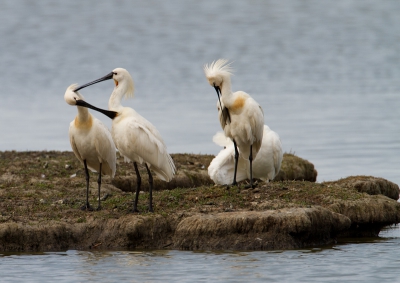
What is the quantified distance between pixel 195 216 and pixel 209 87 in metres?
25.5

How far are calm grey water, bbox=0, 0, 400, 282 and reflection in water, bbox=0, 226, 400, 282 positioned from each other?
0.09 feet

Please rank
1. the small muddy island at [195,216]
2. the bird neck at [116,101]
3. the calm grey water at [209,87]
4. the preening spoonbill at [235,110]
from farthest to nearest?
the preening spoonbill at [235,110], the bird neck at [116,101], the small muddy island at [195,216], the calm grey water at [209,87]

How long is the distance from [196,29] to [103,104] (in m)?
26.9

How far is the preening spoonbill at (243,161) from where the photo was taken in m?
16.3

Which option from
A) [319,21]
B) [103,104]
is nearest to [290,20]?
[319,21]

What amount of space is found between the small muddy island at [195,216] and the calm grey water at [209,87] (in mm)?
391

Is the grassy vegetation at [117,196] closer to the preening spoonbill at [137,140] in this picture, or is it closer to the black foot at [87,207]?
the black foot at [87,207]

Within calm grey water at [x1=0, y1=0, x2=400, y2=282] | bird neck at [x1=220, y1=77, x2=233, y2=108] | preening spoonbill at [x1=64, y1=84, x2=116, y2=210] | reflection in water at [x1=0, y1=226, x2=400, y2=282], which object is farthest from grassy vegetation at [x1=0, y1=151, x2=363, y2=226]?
bird neck at [x1=220, y1=77, x2=233, y2=108]

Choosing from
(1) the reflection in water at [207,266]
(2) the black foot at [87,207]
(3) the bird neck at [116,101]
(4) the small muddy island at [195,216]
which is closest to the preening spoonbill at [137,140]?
(3) the bird neck at [116,101]

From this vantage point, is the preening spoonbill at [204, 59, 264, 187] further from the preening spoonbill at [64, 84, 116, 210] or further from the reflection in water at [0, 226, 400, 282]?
the reflection in water at [0, 226, 400, 282]

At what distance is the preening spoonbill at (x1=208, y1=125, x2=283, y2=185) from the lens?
1627 centimetres

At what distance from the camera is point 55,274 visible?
1159cm

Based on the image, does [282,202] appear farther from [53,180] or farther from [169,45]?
[169,45]

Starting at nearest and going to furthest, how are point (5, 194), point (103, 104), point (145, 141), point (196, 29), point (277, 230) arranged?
point (277, 230), point (145, 141), point (5, 194), point (103, 104), point (196, 29)
